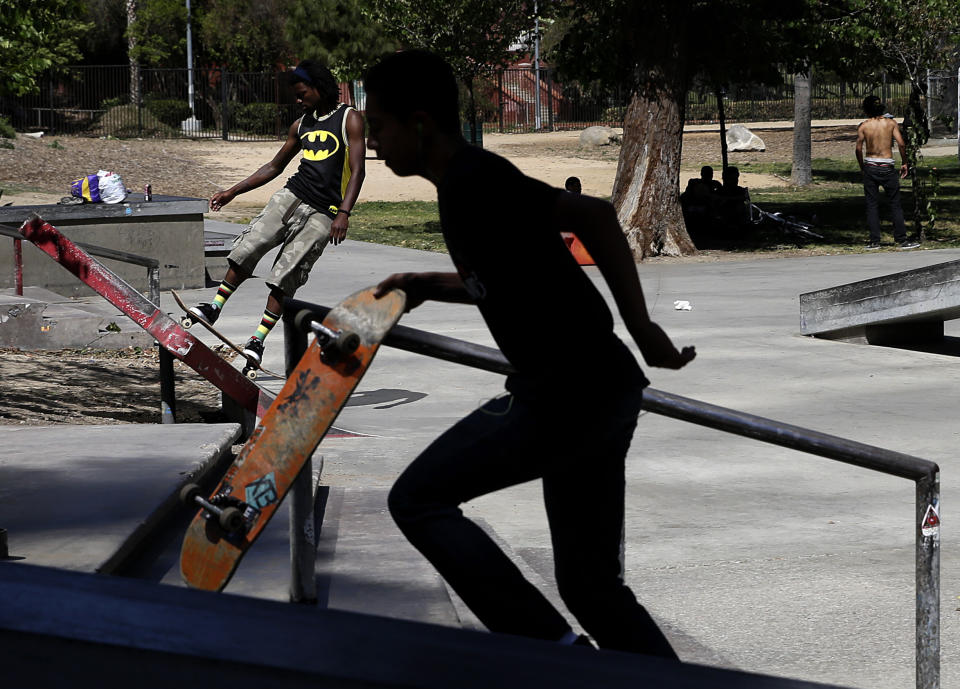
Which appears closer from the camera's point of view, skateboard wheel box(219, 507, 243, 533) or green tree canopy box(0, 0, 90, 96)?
skateboard wheel box(219, 507, 243, 533)

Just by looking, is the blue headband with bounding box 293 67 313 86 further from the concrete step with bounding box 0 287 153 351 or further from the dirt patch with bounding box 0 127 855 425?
the concrete step with bounding box 0 287 153 351

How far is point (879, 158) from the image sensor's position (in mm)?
17516

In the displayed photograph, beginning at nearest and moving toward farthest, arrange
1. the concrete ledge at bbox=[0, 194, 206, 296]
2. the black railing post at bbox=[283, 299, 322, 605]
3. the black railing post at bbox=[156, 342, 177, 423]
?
the black railing post at bbox=[283, 299, 322, 605], the black railing post at bbox=[156, 342, 177, 423], the concrete ledge at bbox=[0, 194, 206, 296]

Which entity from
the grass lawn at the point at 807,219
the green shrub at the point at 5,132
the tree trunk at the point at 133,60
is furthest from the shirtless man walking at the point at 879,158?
the tree trunk at the point at 133,60

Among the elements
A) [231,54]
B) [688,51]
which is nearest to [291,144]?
[688,51]

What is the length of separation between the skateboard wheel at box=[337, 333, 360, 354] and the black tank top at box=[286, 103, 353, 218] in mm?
5062

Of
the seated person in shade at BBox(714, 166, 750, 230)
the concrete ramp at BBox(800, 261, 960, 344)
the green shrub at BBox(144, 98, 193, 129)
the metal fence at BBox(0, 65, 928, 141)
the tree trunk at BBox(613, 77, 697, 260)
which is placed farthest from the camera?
the green shrub at BBox(144, 98, 193, 129)

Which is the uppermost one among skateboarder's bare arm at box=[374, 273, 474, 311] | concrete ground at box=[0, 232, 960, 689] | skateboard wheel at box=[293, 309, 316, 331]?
skateboarder's bare arm at box=[374, 273, 474, 311]

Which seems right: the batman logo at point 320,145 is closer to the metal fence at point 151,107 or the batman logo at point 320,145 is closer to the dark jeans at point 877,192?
the dark jeans at point 877,192

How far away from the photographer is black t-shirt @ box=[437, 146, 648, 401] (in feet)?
8.41

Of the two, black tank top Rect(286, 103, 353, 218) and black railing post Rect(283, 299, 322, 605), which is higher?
black tank top Rect(286, 103, 353, 218)

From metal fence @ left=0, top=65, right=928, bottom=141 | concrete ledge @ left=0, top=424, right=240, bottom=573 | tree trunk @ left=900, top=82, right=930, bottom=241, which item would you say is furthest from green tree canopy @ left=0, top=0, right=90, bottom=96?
metal fence @ left=0, top=65, right=928, bottom=141

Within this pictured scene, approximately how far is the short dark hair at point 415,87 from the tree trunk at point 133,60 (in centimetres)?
4388

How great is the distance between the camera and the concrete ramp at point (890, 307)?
367 inches
